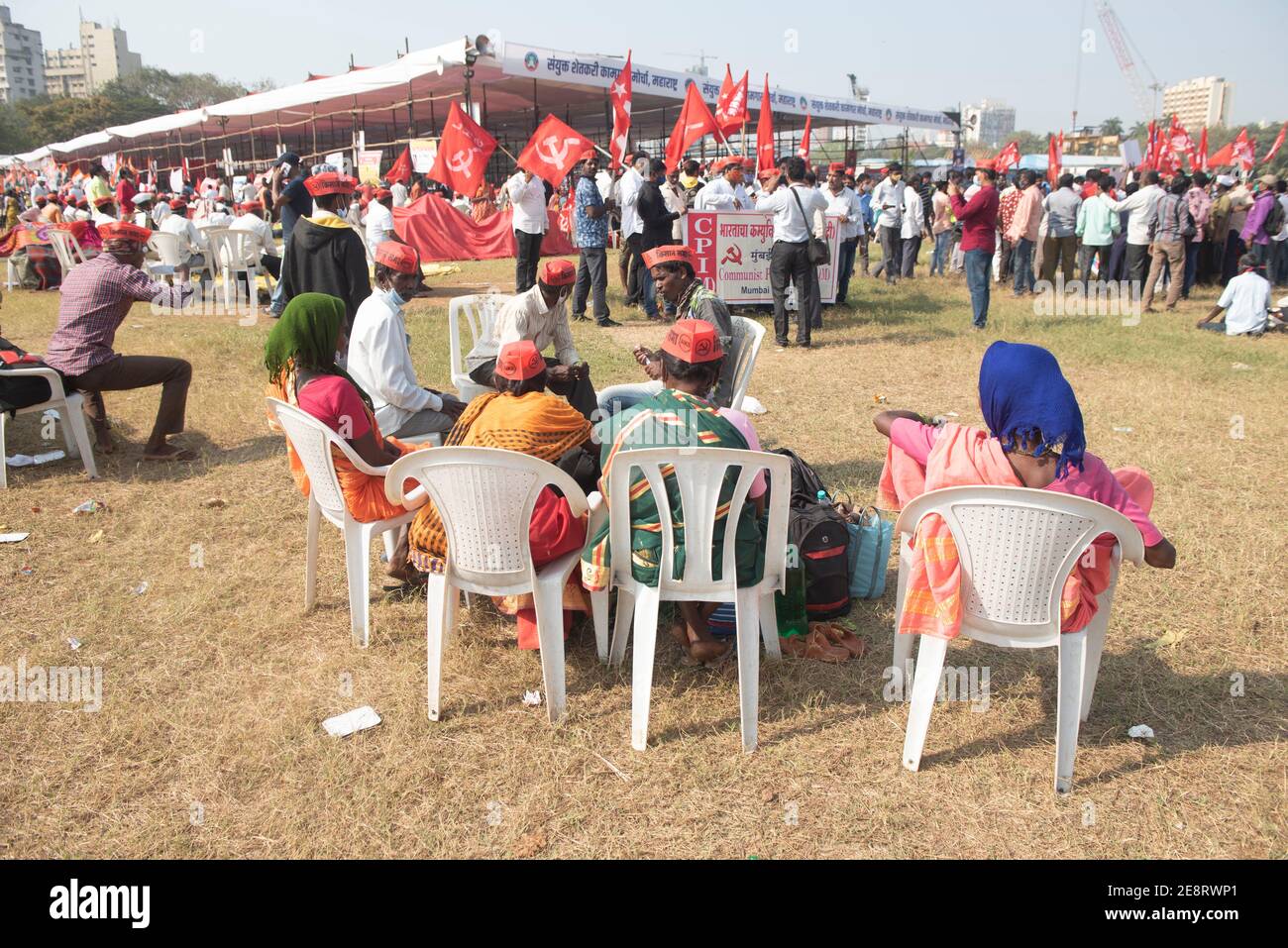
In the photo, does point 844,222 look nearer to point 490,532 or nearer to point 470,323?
point 470,323

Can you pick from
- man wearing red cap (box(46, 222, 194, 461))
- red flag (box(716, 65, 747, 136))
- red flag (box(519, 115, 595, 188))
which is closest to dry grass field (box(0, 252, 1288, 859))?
man wearing red cap (box(46, 222, 194, 461))

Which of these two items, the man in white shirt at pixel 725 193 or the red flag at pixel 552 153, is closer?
the man in white shirt at pixel 725 193

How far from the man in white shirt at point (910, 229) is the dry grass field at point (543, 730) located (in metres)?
9.19

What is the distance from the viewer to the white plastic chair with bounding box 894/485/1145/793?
2523mm

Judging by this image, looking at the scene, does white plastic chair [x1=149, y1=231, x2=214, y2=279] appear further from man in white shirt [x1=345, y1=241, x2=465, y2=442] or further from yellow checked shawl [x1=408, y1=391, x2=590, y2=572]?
yellow checked shawl [x1=408, y1=391, x2=590, y2=572]

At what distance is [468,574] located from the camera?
315 centimetres

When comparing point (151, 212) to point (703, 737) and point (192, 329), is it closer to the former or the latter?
point (192, 329)

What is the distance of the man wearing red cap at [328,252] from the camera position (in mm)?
6773

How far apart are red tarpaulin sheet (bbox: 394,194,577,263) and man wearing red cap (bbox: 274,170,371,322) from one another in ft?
33.6

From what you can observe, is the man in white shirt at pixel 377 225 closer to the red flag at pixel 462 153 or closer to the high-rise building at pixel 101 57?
the red flag at pixel 462 153

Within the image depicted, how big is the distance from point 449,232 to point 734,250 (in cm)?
902

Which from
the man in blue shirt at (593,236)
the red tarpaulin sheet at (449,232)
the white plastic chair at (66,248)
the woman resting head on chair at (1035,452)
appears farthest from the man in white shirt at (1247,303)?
the white plastic chair at (66,248)

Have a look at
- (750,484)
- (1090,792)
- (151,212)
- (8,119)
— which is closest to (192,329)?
(151,212)

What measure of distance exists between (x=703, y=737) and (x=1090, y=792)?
126 centimetres
